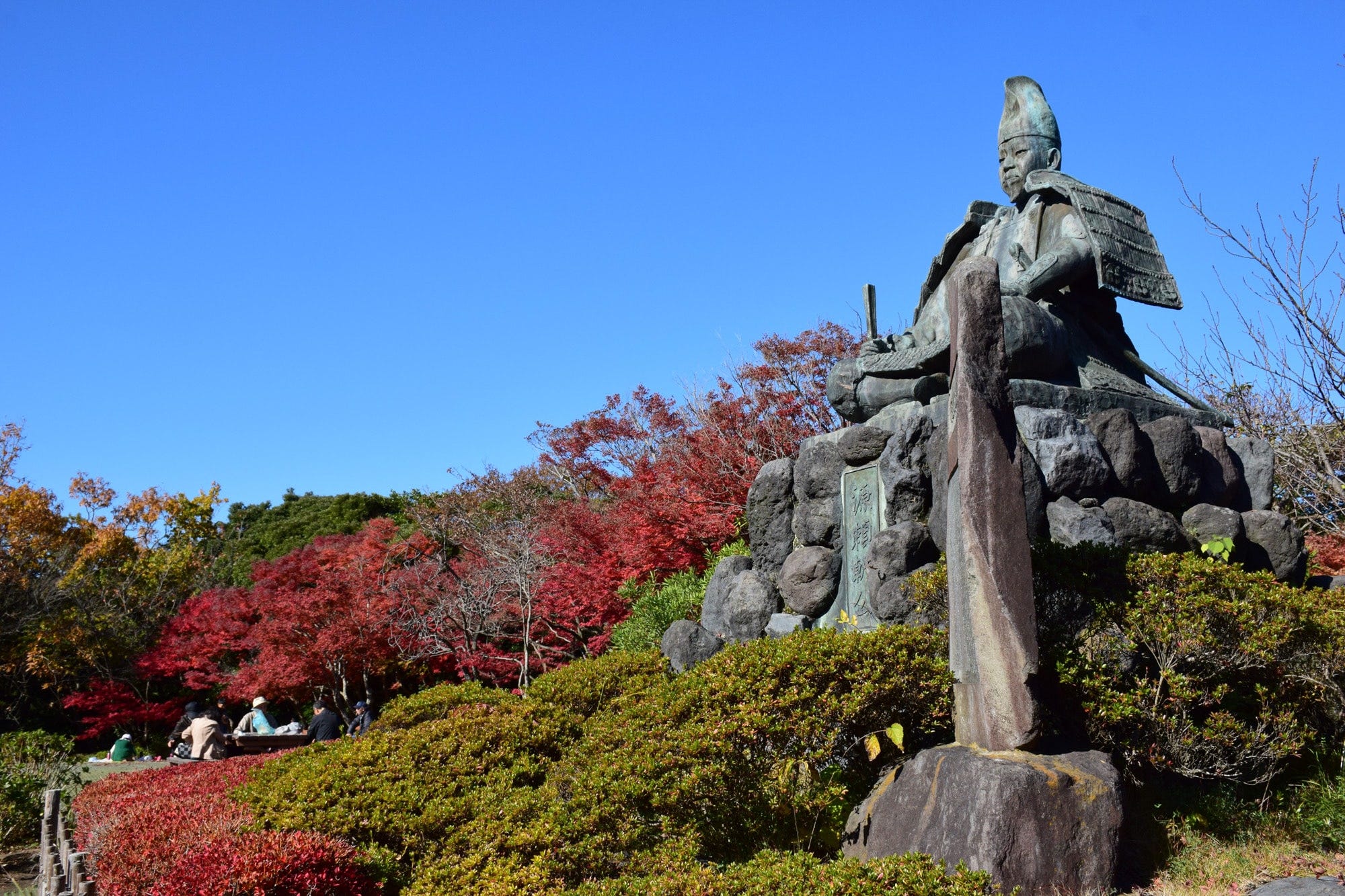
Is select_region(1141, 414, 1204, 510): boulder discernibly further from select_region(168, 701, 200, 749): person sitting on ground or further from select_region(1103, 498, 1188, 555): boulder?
select_region(168, 701, 200, 749): person sitting on ground

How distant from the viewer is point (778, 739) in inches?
204

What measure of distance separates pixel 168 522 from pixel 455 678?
11.6 m

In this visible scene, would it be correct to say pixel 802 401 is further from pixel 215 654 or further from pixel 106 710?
pixel 106 710

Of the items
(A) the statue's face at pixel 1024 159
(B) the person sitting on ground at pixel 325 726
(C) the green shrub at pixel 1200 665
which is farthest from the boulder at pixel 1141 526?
(B) the person sitting on ground at pixel 325 726

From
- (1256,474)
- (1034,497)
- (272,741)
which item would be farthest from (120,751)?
(1256,474)

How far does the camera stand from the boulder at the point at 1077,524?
21.1 feet

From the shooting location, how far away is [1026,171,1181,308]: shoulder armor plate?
26.2 feet

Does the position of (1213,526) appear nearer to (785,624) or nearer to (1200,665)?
(1200,665)

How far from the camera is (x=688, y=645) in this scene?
8094mm

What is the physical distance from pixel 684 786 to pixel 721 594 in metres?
3.55

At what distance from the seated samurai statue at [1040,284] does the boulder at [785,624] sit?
1.74m

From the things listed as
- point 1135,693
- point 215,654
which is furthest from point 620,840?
point 215,654

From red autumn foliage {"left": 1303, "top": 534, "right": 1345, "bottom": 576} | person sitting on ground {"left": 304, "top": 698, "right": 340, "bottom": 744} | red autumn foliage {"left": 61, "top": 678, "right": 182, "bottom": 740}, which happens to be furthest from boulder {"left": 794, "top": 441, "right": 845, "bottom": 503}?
red autumn foliage {"left": 61, "top": 678, "right": 182, "bottom": 740}

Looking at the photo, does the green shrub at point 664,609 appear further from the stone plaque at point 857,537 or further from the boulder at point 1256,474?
the boulder at point 1256,474
